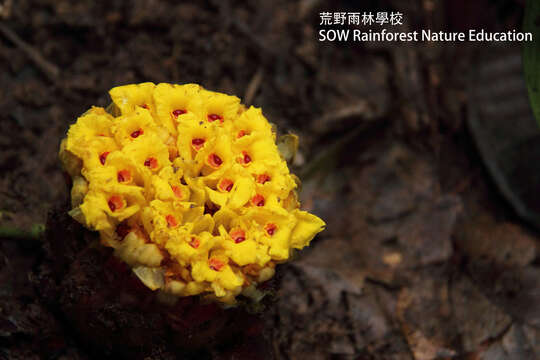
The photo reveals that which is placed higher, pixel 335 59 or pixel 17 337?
pixel 335 59

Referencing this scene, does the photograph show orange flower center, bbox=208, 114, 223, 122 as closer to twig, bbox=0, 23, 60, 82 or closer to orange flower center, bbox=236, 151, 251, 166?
orange flower center, bbox=236, 151, 251, 166

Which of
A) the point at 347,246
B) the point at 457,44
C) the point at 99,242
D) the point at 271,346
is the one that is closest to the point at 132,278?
the point at 99,242

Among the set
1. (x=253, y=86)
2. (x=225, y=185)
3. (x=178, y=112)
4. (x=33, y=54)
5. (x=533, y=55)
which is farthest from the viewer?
(x=253, y=86)

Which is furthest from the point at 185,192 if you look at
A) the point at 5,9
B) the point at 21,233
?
the point at 5,9

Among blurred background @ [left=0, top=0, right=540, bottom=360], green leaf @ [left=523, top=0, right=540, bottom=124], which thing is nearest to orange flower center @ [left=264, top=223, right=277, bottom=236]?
blurred background @ [left=0, top=0, right=540, bottom=360]

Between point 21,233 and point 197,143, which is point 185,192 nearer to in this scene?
point 197,143

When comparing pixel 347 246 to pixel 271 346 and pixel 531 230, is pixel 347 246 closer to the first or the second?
pixel 271 346
